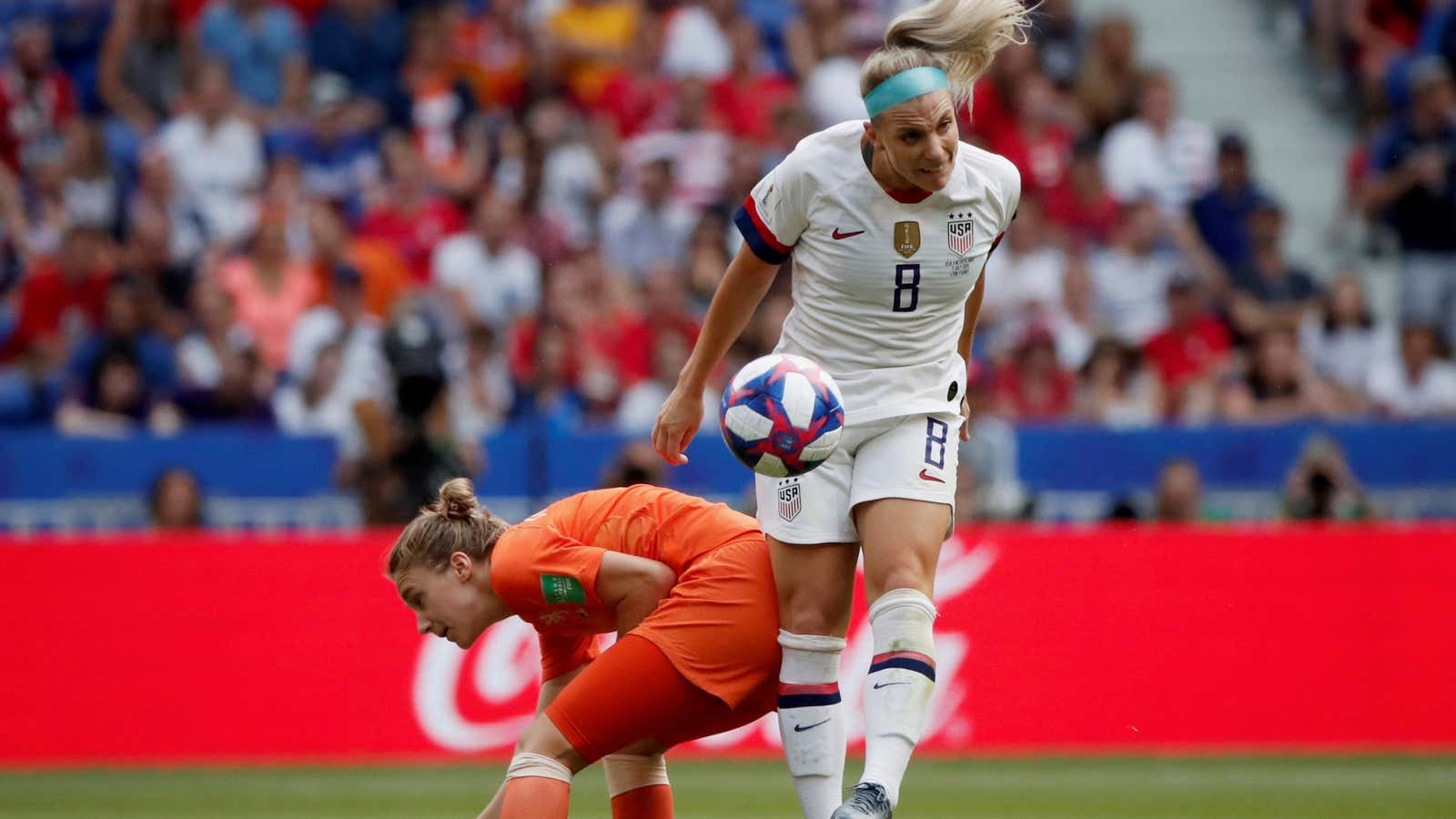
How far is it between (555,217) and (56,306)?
3333mm

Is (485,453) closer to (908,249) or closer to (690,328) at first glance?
→ (690,328)

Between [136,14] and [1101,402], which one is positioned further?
[136,14]

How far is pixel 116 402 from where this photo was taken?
11.9 metres

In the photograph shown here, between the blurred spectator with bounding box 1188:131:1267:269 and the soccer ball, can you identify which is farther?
the blurred spectator with bounding box 1188:131:1267:269

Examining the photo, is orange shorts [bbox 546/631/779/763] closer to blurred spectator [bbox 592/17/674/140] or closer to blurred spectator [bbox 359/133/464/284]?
blurred spectator [bbox 359/133/464/284]

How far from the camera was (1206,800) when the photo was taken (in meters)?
8.16

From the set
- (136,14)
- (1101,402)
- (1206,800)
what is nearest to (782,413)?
(1206,800)

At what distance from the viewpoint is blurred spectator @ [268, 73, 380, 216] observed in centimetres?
1399

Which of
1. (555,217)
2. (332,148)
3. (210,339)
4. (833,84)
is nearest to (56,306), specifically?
(210,339)

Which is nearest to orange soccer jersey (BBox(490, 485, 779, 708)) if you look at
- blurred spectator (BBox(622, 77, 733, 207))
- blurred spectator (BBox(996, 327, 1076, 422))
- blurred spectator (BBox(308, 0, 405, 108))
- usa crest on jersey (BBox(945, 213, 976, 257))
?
usa crest on jersey (BBox(945, 213, 976, 257))

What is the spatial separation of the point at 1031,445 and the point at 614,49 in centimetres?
491

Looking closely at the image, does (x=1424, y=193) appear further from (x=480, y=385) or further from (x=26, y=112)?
(x=26, y=112)

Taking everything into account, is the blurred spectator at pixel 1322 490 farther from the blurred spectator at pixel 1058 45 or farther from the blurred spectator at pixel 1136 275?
the blurred spectator at pixel 1058 45

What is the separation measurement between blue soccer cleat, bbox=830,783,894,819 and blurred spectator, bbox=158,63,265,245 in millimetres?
9700
